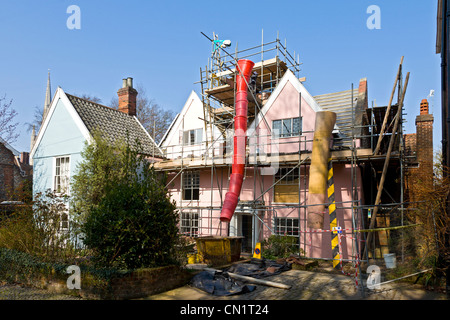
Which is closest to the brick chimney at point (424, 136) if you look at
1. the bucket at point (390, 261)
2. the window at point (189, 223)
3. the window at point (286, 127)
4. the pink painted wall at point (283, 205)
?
the pink painted wall at point (283, 205)

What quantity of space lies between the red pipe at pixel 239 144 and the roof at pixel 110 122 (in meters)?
5.38

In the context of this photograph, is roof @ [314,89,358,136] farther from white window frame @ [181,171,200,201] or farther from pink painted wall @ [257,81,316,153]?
white window frame @ [181,171,200,201]

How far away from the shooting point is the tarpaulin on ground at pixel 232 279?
26.7 feet

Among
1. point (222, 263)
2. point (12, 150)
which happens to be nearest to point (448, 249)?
point (222, 263)

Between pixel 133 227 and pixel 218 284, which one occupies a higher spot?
pixel 133 227

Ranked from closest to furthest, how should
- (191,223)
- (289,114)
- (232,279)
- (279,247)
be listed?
1. (232,279)
2. (279,247)
3. (289,114)
4. (191,223)

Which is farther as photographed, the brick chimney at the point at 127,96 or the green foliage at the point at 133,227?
the brick chimney at the point at 127,96

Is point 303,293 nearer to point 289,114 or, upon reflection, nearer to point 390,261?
point 390,261

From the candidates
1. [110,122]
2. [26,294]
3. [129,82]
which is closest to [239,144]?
[110,122]

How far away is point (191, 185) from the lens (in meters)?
17.7

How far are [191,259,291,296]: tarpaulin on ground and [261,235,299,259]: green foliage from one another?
90.8 inches

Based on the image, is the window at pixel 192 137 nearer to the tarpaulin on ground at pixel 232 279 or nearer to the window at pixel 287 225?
the window at pixel 287 225

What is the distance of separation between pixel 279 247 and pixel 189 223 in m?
5.97

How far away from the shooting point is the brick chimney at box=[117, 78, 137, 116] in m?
21.5
